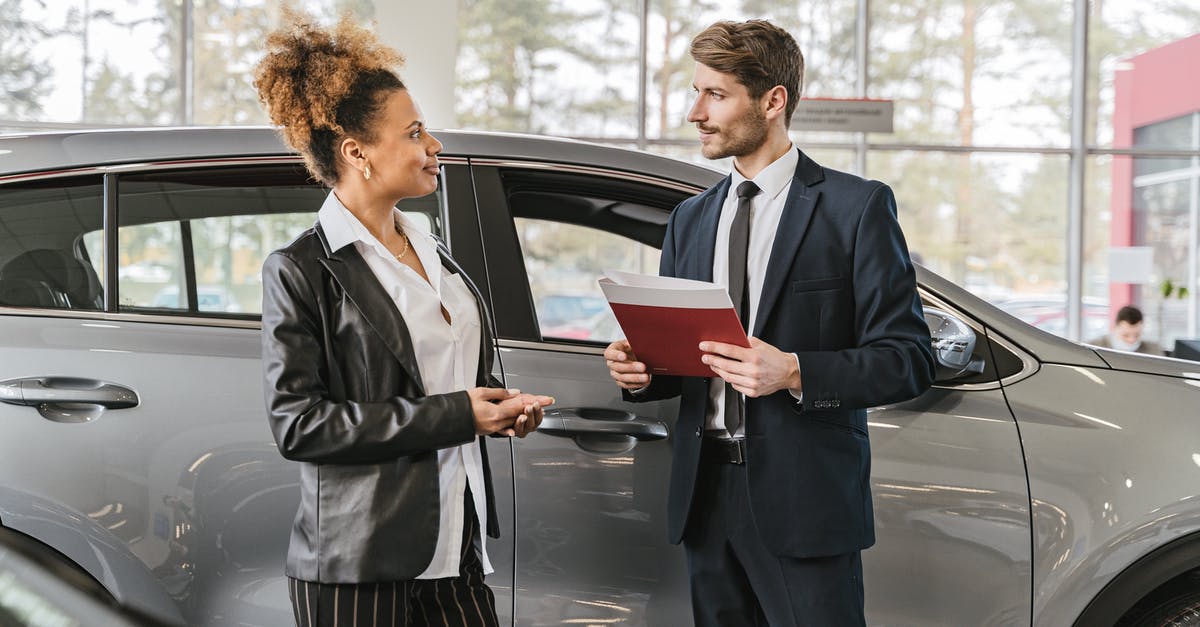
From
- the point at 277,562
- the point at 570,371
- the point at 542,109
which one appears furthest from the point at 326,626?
the point at 542,109

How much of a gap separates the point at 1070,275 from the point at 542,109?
15.1 ft

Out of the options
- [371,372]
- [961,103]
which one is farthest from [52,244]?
[961,103]

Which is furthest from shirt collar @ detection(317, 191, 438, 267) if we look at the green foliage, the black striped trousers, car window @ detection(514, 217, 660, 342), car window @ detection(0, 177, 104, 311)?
the green foliage

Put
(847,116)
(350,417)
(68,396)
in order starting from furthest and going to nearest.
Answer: (847,116) < (68,396) < (350,417)

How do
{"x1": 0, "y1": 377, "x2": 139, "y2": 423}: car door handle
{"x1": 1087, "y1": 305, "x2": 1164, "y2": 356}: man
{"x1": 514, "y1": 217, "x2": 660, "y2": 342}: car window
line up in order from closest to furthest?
1. {"x1": 0, "y1": 377, "x2": 139, "y2": 423}: car door handle
2. {"x1": 1087, "y1": 305, "x2": 1164, "y2": 356}: man
3. {"x1": 514, "y1": 217, "x2": 660, "y2": 342}: car window

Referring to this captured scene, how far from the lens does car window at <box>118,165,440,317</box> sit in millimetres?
1986

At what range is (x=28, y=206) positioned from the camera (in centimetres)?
193

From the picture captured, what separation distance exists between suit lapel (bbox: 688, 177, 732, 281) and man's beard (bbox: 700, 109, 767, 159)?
0.10 metres

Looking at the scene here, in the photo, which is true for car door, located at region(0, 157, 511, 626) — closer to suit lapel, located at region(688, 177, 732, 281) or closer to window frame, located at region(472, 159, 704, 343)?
window frame, located at region(472, 159, 704, 343)

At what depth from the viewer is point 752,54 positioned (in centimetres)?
164

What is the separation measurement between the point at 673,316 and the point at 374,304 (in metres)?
0.41

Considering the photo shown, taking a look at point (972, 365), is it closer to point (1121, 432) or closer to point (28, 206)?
point (1121, 432)

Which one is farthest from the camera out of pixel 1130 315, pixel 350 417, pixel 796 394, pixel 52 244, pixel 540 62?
pixel 540 62

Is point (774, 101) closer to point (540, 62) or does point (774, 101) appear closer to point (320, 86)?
point (320, 86)
